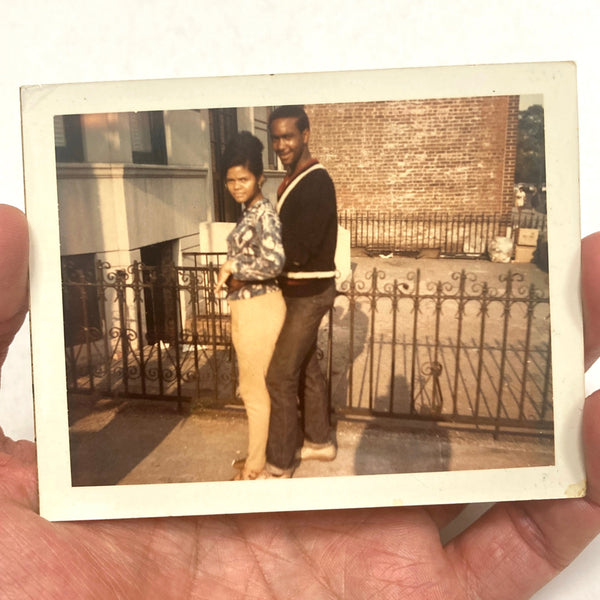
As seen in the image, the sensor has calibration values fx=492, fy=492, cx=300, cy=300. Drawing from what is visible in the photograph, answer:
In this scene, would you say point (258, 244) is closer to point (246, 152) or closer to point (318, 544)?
point (246, 152)

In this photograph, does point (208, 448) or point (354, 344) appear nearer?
point (208, 448)

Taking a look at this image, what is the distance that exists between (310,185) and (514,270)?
0.69 meters

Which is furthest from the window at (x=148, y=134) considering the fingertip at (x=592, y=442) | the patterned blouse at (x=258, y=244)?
the fingertip at (x=592, y=442)

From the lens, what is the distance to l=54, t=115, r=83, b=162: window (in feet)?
4.79

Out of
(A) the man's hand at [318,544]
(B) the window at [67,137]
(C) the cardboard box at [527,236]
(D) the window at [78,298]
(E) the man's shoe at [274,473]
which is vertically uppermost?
(B) the window at [67,137]

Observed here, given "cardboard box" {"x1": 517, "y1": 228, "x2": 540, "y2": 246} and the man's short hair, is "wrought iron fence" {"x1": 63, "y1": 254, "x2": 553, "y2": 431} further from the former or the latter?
the man's short hair

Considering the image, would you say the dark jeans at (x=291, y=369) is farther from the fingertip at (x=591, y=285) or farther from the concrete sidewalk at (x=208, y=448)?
the fingertip at (x=591, y=285)

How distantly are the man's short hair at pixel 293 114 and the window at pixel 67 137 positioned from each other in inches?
22.8

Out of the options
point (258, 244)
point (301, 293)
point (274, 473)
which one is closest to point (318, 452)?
point (274, 473)

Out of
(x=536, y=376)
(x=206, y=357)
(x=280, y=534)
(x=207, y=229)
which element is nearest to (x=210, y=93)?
(x=207, y=229)

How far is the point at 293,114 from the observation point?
4.80 ft

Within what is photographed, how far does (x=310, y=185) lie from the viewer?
1.44 metres

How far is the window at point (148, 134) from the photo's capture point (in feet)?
4.90

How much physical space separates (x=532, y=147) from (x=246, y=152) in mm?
867
